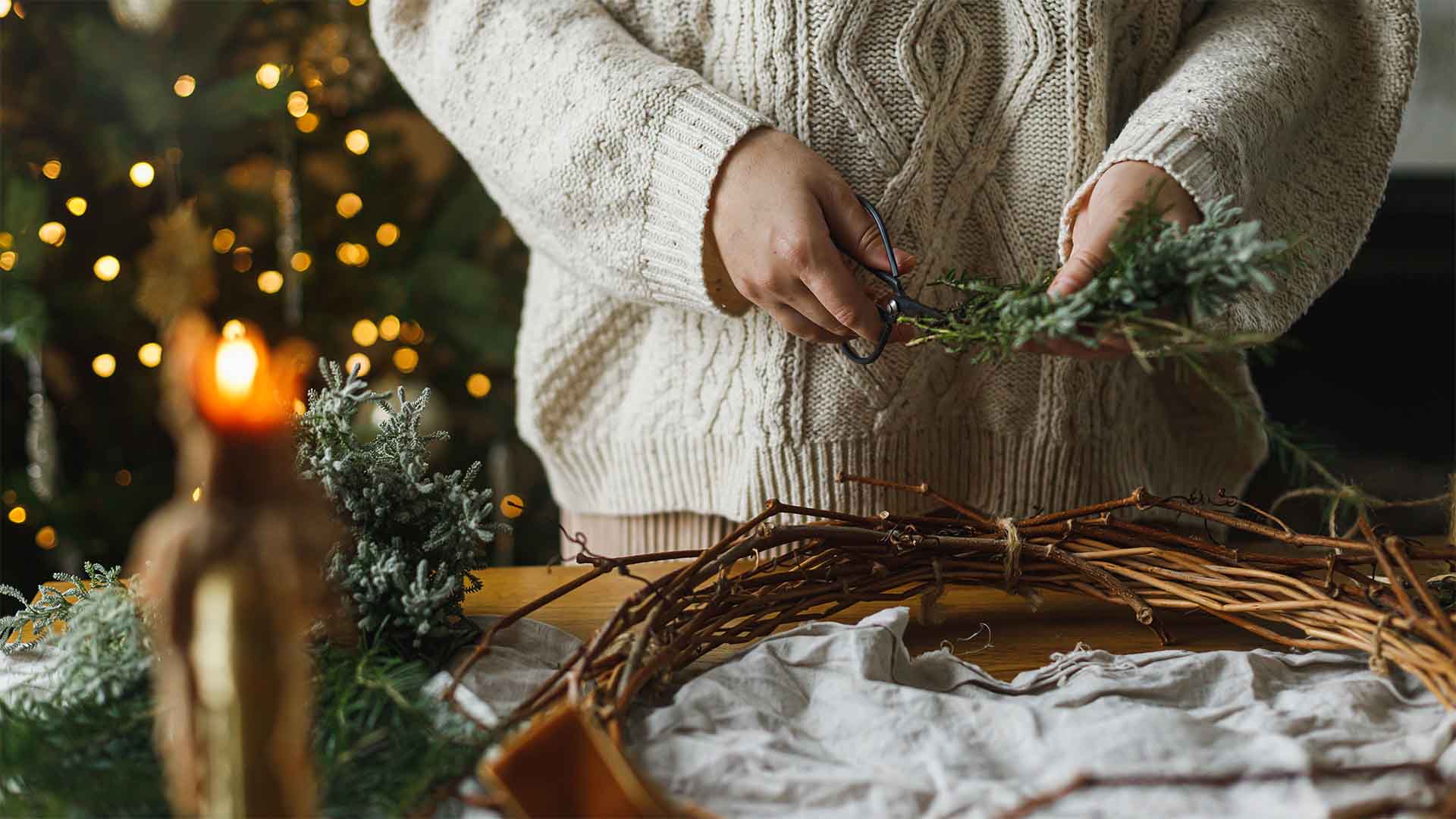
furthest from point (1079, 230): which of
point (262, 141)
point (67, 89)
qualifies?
point (67, 89)

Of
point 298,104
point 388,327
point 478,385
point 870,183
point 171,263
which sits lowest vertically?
point 478,385

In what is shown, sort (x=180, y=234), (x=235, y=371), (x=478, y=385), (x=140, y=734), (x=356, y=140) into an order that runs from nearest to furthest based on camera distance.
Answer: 1. (x=235, y=371)
2. (x=140, y=734)
3. (x=180, y=234)
4. (x=356, y=140)
5. (x=478, y=385)

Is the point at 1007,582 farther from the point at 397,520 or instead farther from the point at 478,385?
the point at 478,385

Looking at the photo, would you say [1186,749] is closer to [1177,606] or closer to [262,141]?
[1177,606]

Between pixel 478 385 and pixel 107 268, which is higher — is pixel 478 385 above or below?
below

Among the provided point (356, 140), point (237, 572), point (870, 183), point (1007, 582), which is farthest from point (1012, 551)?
point (356, 140)

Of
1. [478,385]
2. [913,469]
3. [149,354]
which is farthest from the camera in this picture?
[478,385]

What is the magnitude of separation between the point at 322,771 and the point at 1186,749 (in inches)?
15.0

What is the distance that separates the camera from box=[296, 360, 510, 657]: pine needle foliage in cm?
64

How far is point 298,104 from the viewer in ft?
5.68

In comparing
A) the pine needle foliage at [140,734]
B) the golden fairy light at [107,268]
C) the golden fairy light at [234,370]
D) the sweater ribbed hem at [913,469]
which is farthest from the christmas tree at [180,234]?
the golden fairy light at [234,370]

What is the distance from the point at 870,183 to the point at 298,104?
121 cm

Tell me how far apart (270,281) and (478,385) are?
365mm

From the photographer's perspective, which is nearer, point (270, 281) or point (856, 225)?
point (856, 225)
